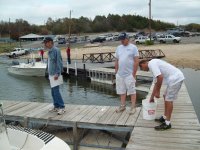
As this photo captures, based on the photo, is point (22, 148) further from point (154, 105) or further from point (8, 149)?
point (154, 105)

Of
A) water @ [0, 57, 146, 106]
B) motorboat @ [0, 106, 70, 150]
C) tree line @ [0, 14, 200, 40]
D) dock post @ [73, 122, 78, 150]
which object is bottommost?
water @ [0, 57, 146, 106]

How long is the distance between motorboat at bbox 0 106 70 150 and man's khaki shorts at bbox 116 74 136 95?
2848 mm

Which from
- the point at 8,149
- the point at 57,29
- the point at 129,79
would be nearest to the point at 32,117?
the point at 129,79

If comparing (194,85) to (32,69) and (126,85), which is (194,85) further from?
(32,69)

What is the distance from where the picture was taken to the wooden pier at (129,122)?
6.80m

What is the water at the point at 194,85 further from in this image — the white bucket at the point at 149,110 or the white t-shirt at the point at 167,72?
the white t-shirt at the point at 167,72

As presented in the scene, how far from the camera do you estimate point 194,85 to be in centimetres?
2014

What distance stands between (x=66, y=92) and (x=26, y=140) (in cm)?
1567

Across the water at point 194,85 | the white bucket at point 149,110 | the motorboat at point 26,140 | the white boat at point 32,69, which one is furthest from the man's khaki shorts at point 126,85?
the white boat at point 32,69

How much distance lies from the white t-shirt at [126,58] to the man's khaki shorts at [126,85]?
114 mm

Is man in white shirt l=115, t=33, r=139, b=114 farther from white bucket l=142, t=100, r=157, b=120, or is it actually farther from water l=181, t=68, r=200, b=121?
water l=181, t=68, r=200, b=121

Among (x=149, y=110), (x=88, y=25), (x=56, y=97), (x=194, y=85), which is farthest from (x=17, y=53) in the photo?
(x=88, y=25)

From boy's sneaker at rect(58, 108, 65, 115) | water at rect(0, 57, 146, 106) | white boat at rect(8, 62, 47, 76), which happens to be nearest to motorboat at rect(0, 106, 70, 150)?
boy's sneaker at rect(58, 108, 65, 115)

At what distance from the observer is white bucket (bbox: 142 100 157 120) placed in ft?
26.2
